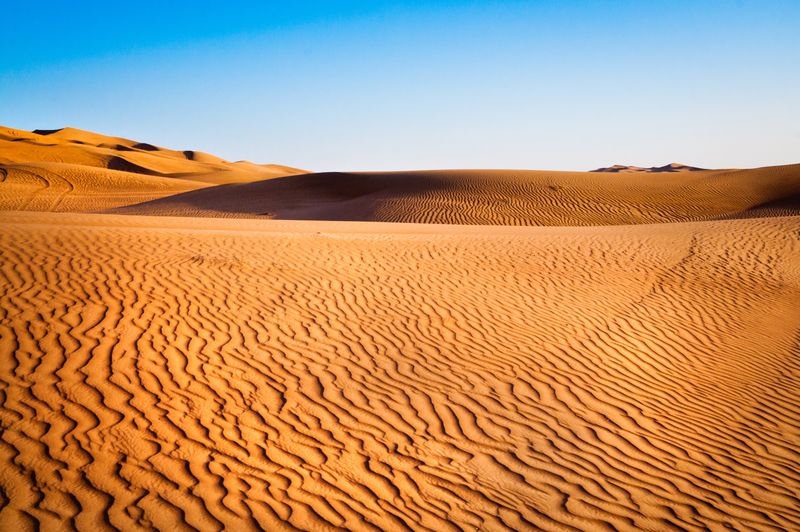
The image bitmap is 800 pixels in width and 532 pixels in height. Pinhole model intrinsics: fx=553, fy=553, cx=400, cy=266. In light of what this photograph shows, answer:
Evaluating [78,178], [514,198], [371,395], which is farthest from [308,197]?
[371,395]

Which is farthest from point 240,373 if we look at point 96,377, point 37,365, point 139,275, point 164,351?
point 139,275

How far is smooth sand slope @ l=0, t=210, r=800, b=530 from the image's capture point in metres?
4.24

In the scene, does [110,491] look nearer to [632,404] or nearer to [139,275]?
[139,275]

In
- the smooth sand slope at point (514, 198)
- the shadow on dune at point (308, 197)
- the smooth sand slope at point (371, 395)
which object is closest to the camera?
the smooth sand slope at point (371, 395)

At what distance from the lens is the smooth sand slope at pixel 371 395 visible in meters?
4.24

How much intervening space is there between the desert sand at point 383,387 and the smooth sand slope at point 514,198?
16.9 m

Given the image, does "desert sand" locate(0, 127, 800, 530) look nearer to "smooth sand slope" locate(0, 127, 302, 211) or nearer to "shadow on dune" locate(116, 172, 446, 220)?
"shadow on dune" locate(116, 172, 446, 220)

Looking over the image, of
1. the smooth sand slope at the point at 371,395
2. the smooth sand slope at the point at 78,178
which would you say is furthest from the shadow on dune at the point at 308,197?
the smooth sand slope at the point at 371,395

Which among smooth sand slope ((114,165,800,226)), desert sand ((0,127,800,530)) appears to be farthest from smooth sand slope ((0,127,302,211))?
desert sand ((0,127,800,530))

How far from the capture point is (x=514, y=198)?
31.6 metres

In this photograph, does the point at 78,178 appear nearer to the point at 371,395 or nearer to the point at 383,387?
the point at 383,387

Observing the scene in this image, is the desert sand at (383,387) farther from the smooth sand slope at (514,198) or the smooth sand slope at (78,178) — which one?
the smooth sand slope at (78,178)

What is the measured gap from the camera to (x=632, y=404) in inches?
253

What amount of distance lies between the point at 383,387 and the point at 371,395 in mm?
238
